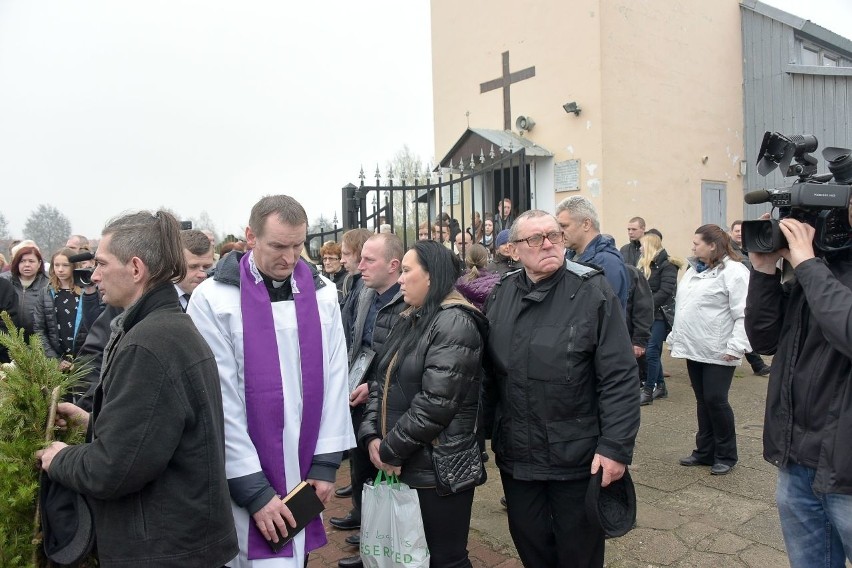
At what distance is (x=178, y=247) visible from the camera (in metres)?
2.06

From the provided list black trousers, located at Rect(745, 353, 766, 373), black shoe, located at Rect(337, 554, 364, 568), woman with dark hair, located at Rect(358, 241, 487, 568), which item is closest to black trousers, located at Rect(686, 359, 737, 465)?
woman with dark hair, located at Rect(358, 241, 487, 568)

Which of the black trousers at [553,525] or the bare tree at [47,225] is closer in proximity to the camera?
the black trousers at [553,525]

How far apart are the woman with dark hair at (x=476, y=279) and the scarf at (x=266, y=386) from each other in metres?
1.95

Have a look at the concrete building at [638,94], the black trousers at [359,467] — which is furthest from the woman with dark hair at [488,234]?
the black trousers at [359,467]

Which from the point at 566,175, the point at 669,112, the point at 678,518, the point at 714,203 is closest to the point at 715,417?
the point at 678,518

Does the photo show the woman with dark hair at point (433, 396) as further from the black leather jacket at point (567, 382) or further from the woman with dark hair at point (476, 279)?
the woman with dark hair at point (476, 279)

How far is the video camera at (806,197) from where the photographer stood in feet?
6.68

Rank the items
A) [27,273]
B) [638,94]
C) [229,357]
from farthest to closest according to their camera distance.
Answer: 1. [638,94]
2. [27,273]
3. [229,357]

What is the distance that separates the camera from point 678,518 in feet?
12.7

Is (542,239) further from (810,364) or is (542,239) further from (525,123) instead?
(525,123)

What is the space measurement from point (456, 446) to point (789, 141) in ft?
5.87

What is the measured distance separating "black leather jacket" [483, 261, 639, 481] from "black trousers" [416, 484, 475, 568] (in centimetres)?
28

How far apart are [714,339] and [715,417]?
589 mm

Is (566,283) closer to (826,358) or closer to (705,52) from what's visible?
(826,358)
